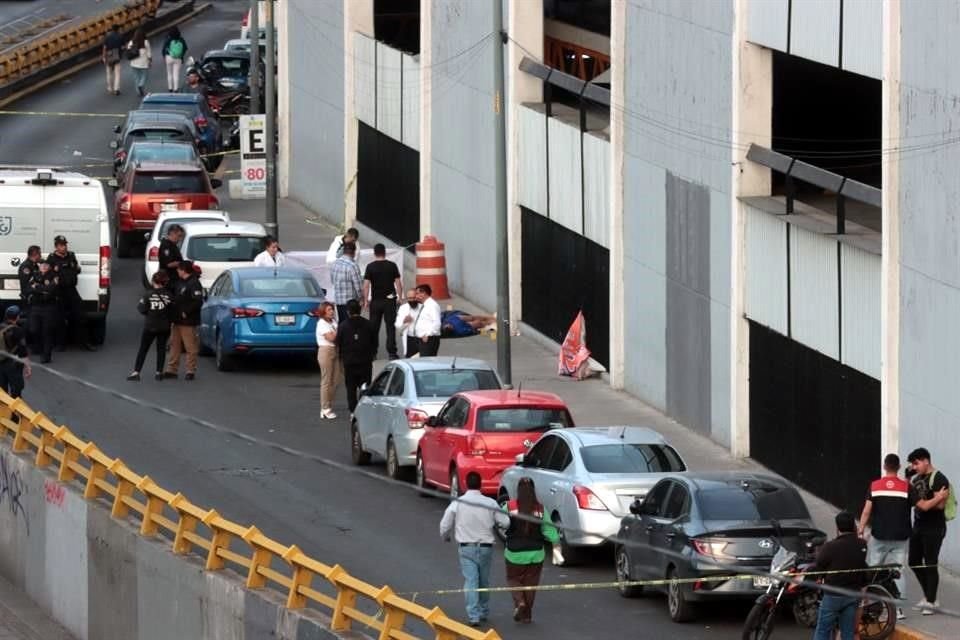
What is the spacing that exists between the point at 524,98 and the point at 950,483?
17.2m

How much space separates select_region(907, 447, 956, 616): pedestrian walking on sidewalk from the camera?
19672 mm

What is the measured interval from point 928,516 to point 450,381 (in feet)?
26.7

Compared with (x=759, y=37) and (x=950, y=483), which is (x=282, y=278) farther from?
(x=950, y=483)

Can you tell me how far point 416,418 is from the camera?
25.9 m

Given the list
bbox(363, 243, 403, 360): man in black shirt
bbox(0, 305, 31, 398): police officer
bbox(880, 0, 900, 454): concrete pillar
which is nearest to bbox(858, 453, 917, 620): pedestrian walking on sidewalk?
bbox(880, 0, 900, 454): concrete pillar

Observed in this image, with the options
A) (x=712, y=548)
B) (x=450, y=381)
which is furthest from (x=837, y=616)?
(x=450, y=381)

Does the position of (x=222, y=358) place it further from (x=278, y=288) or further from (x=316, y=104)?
(x=316, y=104)

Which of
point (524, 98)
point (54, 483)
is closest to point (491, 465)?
point (54, 483)

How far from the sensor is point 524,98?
37.3 metres

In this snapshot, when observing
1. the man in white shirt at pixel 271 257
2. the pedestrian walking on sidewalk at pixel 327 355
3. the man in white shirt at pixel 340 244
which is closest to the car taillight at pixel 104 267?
the man in white shirt at pixel 271 257

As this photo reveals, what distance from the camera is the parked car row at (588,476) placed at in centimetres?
1934

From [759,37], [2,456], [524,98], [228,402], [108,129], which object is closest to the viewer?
[2,456]

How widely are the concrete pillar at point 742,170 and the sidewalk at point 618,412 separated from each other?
72 cm

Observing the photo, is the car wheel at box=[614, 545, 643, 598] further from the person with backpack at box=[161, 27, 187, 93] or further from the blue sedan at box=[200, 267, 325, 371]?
the person with backpack at box=[161, 27, 187, 93]
